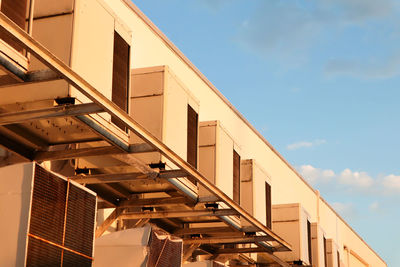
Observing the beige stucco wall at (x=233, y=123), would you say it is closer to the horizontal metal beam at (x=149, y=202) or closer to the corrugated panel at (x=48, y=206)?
the horizontal metal beam at (x=149, y=202)

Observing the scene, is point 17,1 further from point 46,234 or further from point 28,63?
point 46,234

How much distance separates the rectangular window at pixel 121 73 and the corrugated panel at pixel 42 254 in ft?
12.9

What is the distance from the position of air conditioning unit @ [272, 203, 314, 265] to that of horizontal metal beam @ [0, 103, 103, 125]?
19622mm

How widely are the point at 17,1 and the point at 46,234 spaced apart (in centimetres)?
473

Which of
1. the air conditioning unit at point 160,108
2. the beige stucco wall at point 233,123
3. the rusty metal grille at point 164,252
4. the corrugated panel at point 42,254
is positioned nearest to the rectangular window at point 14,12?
the corrugated panel at point 42,254

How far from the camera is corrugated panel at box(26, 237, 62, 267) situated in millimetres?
14992

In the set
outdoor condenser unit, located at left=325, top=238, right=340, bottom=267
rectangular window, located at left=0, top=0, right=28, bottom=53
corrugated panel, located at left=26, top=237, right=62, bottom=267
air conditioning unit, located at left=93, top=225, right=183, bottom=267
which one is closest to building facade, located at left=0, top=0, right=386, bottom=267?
rectangular window, located at left=0, top=0, right=28, bottom=53

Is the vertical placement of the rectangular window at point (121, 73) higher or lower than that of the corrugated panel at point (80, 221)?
higher

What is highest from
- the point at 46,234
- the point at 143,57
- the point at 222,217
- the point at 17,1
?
the point at 143,57

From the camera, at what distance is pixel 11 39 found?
607 inches

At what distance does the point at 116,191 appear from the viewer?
2208cm

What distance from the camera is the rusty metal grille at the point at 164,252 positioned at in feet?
65.2

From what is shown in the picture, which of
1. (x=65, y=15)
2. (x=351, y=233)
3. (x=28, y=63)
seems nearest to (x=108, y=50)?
(x=65, y=15)

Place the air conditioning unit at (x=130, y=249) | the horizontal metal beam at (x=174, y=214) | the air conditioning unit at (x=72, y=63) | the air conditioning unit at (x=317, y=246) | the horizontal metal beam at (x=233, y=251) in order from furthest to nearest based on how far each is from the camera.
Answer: the air conditioning unit at (x=317, y=246) → the horizontal metal beam at (x=233, y=251) → the horizontal metal beam at (x=174, y=214) → the air conditioning unit at (x=130, y=249) → the air conditioning unit at (x=72, y=63)
